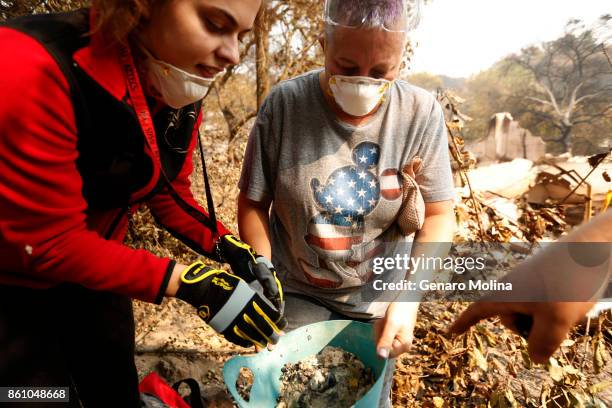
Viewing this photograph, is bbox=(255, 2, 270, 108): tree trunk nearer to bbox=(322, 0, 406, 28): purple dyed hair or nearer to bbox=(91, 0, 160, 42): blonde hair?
bbox=(322, 0, 406, 28): purple dyed hair

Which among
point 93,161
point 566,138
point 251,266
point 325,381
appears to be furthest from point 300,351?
point 566,138

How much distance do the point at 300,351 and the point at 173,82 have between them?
910 mm

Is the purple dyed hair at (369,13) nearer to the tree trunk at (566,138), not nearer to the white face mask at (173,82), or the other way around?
the white face mask at (173,82)

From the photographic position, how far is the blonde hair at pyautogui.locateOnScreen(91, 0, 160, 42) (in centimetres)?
106

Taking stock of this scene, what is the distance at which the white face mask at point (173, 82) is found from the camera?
117 centimetres

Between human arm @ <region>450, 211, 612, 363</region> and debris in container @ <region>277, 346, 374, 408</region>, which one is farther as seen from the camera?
debris in container @ <region>277, 346, 374, 408</region>

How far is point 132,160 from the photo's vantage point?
1.21 meters

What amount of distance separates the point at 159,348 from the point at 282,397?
1638 millimetres

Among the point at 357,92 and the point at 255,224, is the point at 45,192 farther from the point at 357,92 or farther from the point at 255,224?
the point at 357,92

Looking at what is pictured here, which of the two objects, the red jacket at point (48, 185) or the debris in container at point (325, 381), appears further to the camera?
the debris in container at point (325, 381)

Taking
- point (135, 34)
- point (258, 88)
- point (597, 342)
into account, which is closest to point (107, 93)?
point (135, 34)

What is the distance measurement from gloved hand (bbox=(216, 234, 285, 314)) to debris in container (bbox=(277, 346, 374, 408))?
20 centimetres

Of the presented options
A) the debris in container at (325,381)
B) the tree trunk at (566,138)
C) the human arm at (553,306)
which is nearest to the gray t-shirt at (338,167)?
the debris in container at (325,381)

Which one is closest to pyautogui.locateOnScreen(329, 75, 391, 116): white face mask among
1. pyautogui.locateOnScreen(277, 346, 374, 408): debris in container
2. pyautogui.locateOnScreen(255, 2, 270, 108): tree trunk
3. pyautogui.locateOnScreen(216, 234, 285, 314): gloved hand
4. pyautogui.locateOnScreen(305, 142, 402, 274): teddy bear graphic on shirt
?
pyautogui.locateOnScreen(305, 142, 402, 274): teddy bear graphic on shirt
